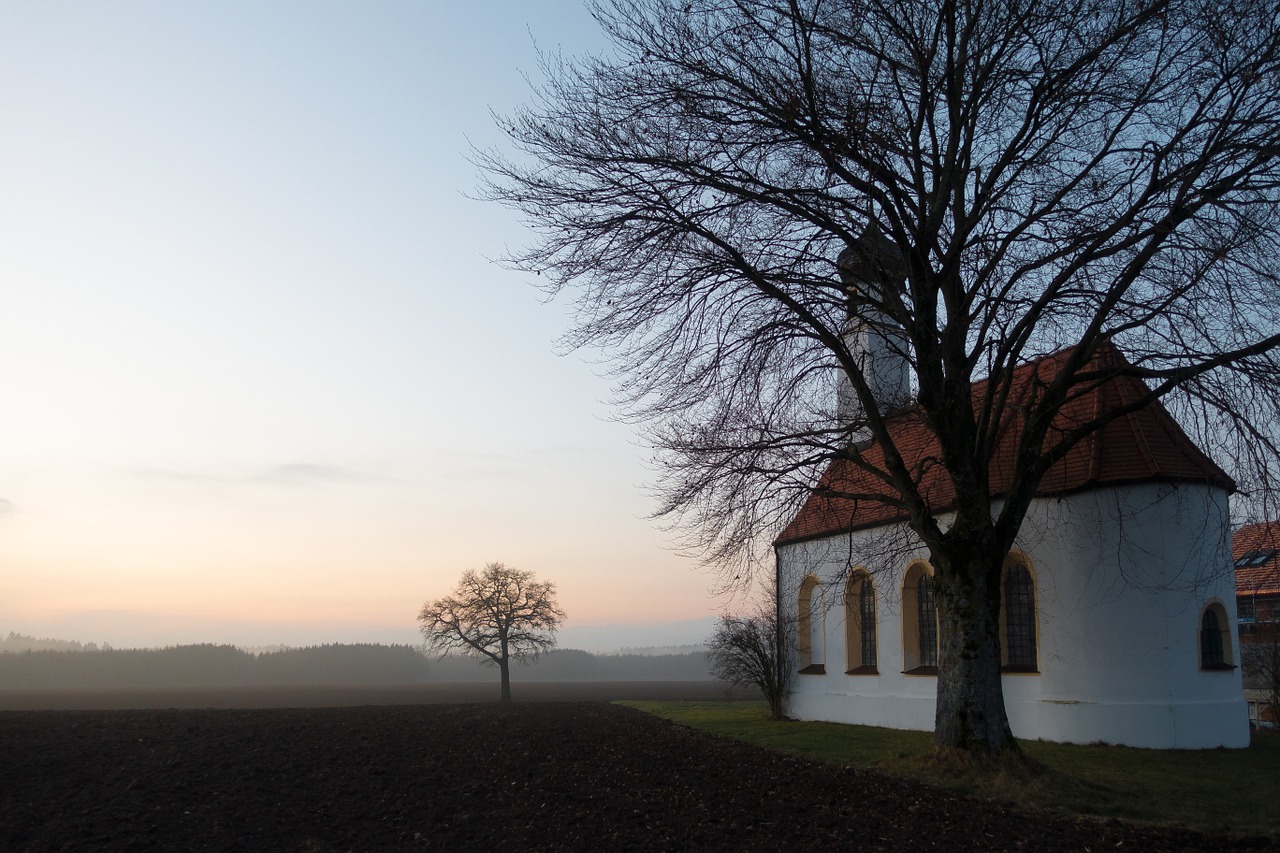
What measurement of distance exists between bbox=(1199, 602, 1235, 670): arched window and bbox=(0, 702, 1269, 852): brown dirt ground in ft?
27.6

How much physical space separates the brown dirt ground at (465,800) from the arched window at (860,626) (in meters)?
6.76

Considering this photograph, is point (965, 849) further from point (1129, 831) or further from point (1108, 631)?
point (1108, 631)

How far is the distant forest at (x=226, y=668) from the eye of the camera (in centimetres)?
6944

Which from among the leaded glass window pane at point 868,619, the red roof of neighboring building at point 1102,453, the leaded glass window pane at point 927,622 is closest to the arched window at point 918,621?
the leaded glass window pane at point 927,622

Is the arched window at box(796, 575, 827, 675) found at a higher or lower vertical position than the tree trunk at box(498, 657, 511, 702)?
higher

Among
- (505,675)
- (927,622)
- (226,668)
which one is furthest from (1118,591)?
(226,668)

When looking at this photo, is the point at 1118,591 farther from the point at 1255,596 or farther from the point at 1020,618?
the point at 1255,596

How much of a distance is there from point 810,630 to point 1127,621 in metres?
9.98

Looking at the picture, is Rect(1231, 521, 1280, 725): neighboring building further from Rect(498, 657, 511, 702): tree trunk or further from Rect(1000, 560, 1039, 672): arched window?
Rect(498, 657, 511, 702): tree trunk

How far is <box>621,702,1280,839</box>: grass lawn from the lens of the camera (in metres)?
10.8

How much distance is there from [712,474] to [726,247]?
344cm

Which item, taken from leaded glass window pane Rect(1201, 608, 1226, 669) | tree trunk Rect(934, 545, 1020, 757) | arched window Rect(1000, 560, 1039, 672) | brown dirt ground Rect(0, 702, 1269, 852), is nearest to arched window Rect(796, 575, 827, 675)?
arched window Rect(1000, 560, 1039, 672)

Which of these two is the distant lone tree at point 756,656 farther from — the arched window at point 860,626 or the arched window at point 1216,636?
the arched window at point 1216,636

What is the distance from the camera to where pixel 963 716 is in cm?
1259
